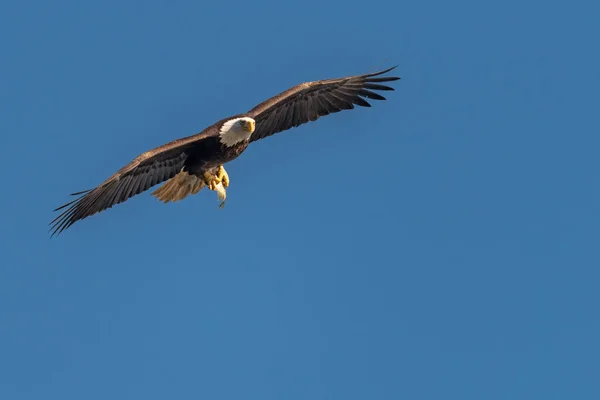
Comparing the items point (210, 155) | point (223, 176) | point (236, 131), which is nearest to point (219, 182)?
point (223, 176)

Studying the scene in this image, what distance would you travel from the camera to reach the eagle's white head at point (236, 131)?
50.8 feet

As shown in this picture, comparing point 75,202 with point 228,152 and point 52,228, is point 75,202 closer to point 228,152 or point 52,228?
point 52,228

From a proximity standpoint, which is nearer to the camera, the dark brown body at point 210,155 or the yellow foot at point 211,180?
the dark brown body at point 210,155

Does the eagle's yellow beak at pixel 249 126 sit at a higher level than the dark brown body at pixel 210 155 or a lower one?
higher

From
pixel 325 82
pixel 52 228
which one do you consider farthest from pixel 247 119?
pixel 52 228

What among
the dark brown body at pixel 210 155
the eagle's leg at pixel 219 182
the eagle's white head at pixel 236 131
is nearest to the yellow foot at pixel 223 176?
the eagle's leg at pixel 219 182

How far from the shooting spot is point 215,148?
15578 millimetres

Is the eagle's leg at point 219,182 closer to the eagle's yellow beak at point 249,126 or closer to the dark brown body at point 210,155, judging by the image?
the dark brown body at point 210,155

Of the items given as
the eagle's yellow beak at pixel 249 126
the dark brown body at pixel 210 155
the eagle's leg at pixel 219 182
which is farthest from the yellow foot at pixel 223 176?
the eagle's yellow beak at pixel 249 126

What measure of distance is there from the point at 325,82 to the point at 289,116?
25.4 inches

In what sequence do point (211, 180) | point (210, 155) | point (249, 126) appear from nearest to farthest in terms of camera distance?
point (249, 126) → point (210, 155) → point (211, 180)

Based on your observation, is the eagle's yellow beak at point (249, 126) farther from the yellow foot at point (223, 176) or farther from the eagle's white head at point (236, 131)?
the yellow foot at point (223, 176)

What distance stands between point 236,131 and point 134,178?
4.59 feet

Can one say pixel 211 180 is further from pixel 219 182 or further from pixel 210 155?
pixel 210 155
